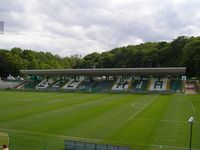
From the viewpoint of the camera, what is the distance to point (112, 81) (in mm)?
95375

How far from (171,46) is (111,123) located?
81.9 metres

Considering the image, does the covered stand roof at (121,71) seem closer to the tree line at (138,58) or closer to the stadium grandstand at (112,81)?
the stadium grandstand at (112,81)

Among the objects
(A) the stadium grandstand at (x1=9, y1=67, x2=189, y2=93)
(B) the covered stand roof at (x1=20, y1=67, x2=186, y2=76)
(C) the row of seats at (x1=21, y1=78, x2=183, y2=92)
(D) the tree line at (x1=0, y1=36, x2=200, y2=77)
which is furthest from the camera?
(D) the tree line at (x1=0, y1=36, x2=200, y2=77)

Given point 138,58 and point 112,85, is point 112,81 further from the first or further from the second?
point 138,58

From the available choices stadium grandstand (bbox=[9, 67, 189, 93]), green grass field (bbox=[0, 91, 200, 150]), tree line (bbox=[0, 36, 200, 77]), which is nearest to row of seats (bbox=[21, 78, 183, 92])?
stadium grandstand (bbox=[9, 67, 189, 93])

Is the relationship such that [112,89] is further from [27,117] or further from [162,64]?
[27,117]

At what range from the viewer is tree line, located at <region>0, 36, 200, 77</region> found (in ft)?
310

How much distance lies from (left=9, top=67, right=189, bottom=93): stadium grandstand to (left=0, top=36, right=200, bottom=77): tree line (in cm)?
658

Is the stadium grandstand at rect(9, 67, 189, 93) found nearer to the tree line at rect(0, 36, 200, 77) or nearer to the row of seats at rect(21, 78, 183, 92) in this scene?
the row of seats at rect(21, 78, 183, 92)

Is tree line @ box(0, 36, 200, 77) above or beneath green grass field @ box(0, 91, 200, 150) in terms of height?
above

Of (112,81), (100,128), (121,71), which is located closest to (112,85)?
(112,81)

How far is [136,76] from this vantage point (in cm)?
9488

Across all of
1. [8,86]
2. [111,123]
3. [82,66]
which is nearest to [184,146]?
[111,123]

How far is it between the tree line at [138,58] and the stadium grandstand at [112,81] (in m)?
6.58
